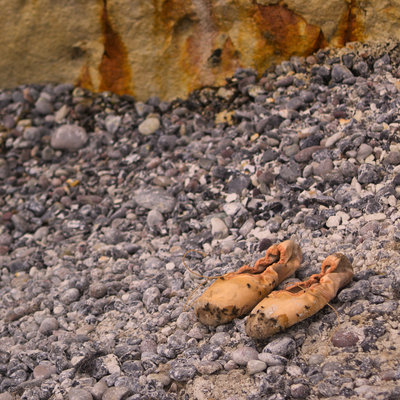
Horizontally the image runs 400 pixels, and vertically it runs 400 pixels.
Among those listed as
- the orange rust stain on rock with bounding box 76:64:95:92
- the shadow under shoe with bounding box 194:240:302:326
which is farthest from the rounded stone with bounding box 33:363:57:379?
the orange rust stain on rock with bounding box 76:64:95:92

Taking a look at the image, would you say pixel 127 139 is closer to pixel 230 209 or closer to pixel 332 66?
pixel 230 209

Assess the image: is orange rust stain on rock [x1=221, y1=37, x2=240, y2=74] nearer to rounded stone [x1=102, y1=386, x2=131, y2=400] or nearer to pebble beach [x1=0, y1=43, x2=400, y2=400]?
pebble beach [x1=0, y1=43, x2=400, y2=400]

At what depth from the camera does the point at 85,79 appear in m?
4.34

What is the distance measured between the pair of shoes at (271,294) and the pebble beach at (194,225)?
73 mm

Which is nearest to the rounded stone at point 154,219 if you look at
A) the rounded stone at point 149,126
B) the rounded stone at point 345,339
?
the rounded stone at point 149,126

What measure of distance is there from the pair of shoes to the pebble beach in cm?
7

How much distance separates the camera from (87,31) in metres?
4.04

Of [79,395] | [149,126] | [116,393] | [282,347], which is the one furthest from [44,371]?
[149,126]

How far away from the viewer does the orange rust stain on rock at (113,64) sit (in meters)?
4.00

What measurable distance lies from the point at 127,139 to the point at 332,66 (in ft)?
6.64

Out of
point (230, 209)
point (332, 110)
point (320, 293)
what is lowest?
point (230, 209)

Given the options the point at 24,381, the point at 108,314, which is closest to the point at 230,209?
the point at 108,314

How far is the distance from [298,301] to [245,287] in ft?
0.92

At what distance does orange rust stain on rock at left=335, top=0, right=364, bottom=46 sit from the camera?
3264 mm
